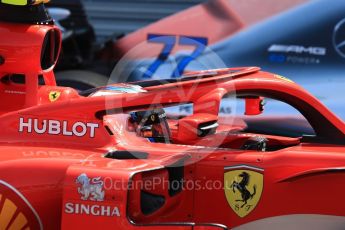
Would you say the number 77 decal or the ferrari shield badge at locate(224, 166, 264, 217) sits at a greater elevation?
the number 77 decal

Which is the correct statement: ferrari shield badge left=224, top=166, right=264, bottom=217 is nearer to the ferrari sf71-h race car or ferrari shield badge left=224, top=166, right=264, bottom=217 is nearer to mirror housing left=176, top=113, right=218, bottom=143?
the ferrari sf71-h race car

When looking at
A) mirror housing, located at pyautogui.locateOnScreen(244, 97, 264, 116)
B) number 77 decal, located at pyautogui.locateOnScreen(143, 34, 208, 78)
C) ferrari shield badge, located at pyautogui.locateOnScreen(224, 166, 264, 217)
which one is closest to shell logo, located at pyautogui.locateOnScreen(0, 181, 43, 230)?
ferrari shield badge, located at pyautogui.locateOnScreen(224, 166, 264, 217)

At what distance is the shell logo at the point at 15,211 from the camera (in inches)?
Answer: 151

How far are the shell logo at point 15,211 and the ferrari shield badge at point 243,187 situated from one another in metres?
1.02

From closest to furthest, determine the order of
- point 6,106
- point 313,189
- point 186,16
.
A: point 313,189
point 6,106
point 186,16

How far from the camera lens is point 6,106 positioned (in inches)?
175

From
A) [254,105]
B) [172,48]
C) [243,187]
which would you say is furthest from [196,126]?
[172,48]

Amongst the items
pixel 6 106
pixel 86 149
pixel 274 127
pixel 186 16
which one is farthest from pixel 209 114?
pixel 186 16

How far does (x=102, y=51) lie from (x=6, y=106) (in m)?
3.97

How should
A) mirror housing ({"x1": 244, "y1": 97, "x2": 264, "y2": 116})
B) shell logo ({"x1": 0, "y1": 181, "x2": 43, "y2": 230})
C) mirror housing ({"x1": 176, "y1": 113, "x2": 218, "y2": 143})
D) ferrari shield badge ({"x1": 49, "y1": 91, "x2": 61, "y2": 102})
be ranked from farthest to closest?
mirror housing ({"x1": 244, "y1": 97, "x2": 264, "y2": 116})
ferrari shield badge ({"x1": 49, "y1": 91, "x2": 61, "y2": 102})
shell logo ({"x1": 0, "y1": 181, "x2": 43, "y2": 230})
mirror housing ({"x1": 176, "y1": 113, "x2": 218, "y2": 143})

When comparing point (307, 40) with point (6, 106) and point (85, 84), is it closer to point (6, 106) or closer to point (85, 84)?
point (85, 84)

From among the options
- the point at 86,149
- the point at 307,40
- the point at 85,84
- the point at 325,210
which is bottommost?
the point at 325,210

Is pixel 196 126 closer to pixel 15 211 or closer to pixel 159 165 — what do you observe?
pixel 159 165

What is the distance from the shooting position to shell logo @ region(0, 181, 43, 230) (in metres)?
3.82
